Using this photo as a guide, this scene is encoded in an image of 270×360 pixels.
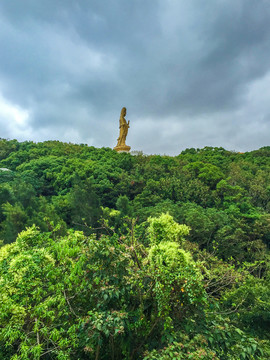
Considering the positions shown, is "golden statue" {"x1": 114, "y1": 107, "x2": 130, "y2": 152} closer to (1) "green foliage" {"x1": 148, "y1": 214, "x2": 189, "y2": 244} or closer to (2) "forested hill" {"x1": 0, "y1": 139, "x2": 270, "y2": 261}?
(2) "forested hill" {"x1": 0, "y1": 139, "x2": 270, "y2": 261}

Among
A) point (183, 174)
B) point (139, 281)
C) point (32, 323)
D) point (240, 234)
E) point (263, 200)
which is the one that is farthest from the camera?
point (183, 174)

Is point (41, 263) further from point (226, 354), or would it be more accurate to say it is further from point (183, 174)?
point (183, 174)

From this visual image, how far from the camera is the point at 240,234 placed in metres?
14.0

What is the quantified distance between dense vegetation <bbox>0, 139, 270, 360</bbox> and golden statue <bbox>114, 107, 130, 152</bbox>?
6.07 meters

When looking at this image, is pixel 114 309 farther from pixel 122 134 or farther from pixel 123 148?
pixel 122 134

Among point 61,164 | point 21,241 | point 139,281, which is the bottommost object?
point 139,281

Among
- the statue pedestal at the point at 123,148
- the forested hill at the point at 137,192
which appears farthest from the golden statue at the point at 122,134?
the forested hill at the point at 137,192

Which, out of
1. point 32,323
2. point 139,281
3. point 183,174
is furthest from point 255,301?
point 183,174

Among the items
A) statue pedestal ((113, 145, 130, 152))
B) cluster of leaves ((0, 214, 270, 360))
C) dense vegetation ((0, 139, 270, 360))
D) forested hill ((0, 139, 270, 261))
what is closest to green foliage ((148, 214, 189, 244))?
dense vegetation ((0, 139, 270, 360))

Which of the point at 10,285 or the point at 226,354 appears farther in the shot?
the point at 10,285

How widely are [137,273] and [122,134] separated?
24.9 metres

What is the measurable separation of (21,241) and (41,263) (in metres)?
0.78

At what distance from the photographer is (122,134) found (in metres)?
27.1

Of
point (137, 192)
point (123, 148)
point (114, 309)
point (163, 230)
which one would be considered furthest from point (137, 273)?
point (123, 148)
